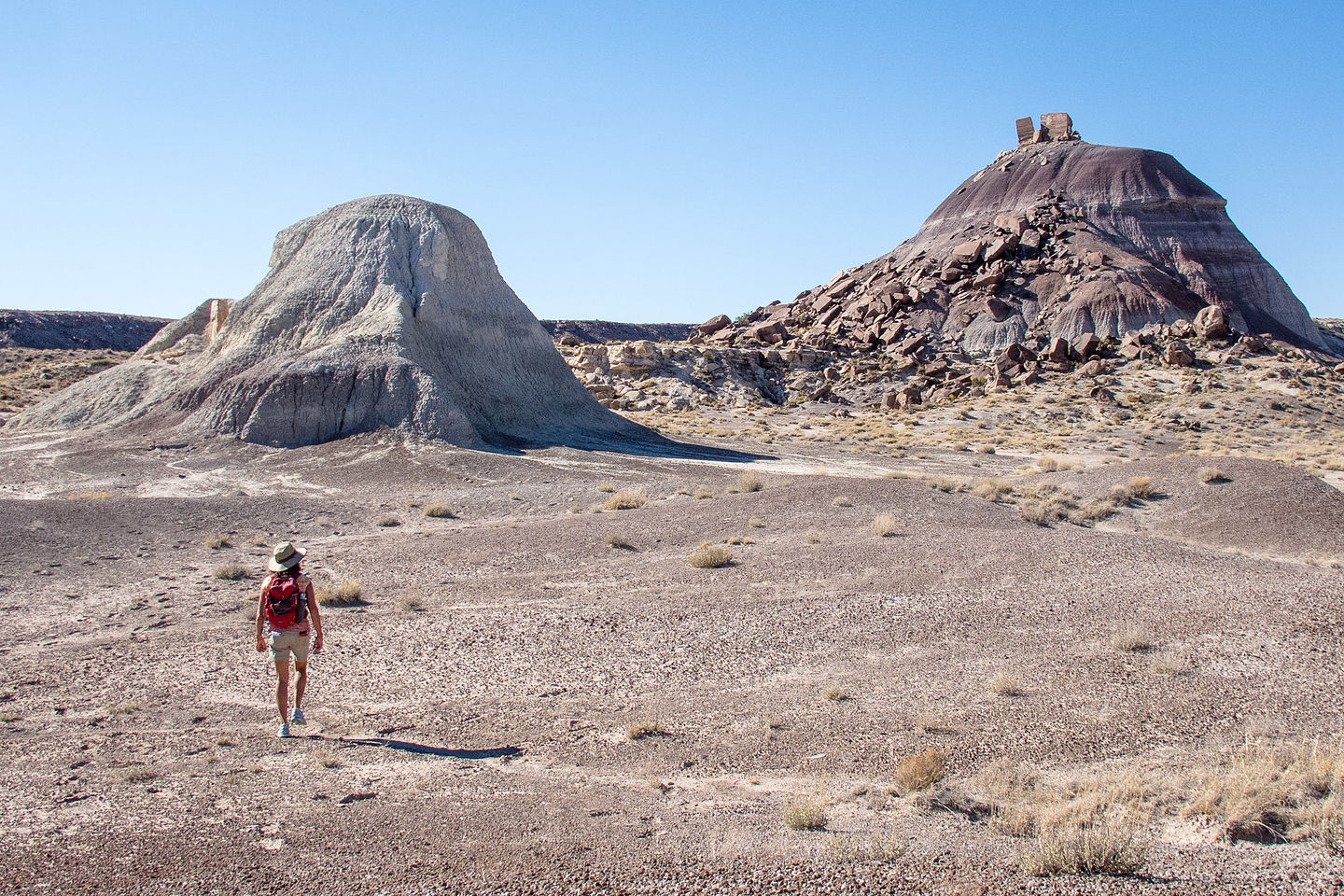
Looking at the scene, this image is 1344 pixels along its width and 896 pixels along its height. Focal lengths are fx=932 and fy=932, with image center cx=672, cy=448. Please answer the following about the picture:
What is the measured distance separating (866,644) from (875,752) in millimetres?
3027

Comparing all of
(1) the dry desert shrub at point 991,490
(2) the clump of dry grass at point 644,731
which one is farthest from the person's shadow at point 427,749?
(1) the dry desert shrub at point 991,490

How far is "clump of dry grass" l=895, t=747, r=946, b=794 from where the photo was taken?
228 inches

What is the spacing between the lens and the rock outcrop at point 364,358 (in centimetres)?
2686

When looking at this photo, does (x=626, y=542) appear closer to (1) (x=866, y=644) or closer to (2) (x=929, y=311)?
(1) (x=866, y=644)

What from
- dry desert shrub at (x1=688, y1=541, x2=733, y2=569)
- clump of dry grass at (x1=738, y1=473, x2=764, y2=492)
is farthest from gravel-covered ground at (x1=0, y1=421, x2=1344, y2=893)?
clump of dry grass at (x1=738, y1=473, x2=764, y2=492)

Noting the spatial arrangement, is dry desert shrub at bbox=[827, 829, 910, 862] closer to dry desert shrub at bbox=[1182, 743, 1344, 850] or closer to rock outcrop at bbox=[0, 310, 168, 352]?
dry desert shrub at bbox=[1182, 743, 1344, 850]

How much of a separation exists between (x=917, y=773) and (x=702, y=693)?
267 centimetres

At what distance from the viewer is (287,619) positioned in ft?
23.4

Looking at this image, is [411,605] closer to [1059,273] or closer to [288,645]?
[288,645]

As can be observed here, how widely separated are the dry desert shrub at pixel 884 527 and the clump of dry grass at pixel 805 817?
32.2ft

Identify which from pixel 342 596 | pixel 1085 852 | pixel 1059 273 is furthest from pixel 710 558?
pixel 1059 273

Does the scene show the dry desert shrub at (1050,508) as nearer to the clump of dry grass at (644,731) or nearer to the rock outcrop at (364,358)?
the clump of dry grass at (644,731)

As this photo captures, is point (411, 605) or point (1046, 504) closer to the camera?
point (411, 605)

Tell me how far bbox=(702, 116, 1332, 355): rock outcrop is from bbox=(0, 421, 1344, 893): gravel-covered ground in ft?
136
